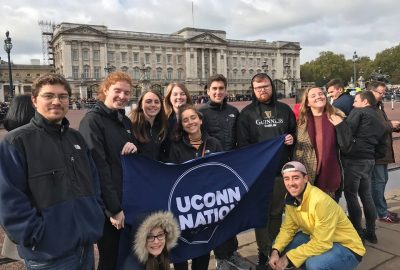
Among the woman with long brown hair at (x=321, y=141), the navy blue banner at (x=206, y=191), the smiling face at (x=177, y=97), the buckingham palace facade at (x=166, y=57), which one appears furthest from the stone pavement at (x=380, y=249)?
the buckingham palace facade at (x=166, y=57)

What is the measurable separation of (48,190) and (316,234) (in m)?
2.19

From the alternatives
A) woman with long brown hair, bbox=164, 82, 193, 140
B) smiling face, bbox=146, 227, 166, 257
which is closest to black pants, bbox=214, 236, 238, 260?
smiling face, bbox=146, 227, 166, 257

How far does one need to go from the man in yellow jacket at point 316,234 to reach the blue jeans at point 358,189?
4.03 feet

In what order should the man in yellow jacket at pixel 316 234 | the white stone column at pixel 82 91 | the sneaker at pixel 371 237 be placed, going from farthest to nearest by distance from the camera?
the white stone column at pixel 82 91
the sneaker at pixel 371 237
the man in yellow jacket at pixel 316 234

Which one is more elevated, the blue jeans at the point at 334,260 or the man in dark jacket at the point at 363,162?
the man in dark jacket at the point at 363,162

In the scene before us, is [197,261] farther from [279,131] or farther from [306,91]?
[306,91]

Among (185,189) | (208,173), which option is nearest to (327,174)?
(208,173)

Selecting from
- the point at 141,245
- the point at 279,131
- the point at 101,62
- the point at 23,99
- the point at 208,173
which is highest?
the point at 101,62

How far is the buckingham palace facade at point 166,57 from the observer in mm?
73812

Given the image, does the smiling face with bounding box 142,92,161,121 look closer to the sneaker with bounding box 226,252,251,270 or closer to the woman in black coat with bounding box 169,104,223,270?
the woman in black coat with bounding box 169,104,223,270

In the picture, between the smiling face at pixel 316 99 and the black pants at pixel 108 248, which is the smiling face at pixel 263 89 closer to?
the smiling face at pixel 316 99

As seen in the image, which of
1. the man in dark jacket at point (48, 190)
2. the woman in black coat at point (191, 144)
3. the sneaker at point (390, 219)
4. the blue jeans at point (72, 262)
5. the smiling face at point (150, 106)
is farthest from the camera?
the sneaker at point (390, 219)

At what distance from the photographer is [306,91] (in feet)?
13.1

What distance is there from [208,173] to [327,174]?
1396 mm
